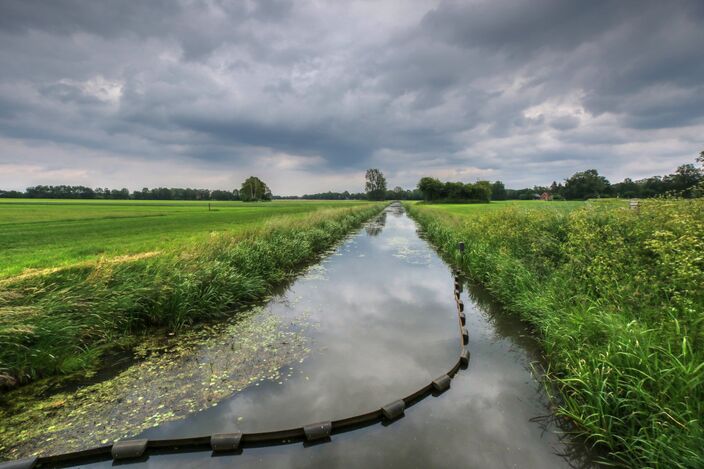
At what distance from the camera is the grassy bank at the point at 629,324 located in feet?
10.1

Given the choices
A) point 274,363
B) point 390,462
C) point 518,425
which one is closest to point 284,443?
point 390,462

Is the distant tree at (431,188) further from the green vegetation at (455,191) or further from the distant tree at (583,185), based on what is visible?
the distant tree at (583,185)

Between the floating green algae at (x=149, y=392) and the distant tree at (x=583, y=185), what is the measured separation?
102 m

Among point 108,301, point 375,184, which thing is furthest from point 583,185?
point 108,301

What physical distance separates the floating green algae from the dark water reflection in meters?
0.37

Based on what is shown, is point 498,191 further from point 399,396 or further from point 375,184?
point 399,396

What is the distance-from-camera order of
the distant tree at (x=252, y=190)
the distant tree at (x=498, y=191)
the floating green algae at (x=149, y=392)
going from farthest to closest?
1. the distant tree at (x=498, y=191)
2. the distant tree at (x=252, y=190)
3. the floating green algae at (x=149, y=392)

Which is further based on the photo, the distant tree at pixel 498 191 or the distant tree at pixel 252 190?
the distant tree at pixel 498 191

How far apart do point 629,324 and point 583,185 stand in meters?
106

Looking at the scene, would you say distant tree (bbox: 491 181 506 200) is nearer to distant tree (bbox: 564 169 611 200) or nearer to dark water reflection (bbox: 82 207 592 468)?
distant tree (bbox: 564 169 611 200)

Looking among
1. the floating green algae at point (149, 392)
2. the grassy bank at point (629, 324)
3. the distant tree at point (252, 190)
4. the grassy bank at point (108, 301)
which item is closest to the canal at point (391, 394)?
the floating green algae at point (149, 392)

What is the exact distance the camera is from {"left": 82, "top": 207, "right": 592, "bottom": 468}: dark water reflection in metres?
3.49

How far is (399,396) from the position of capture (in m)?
4.66

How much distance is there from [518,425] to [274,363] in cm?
408
